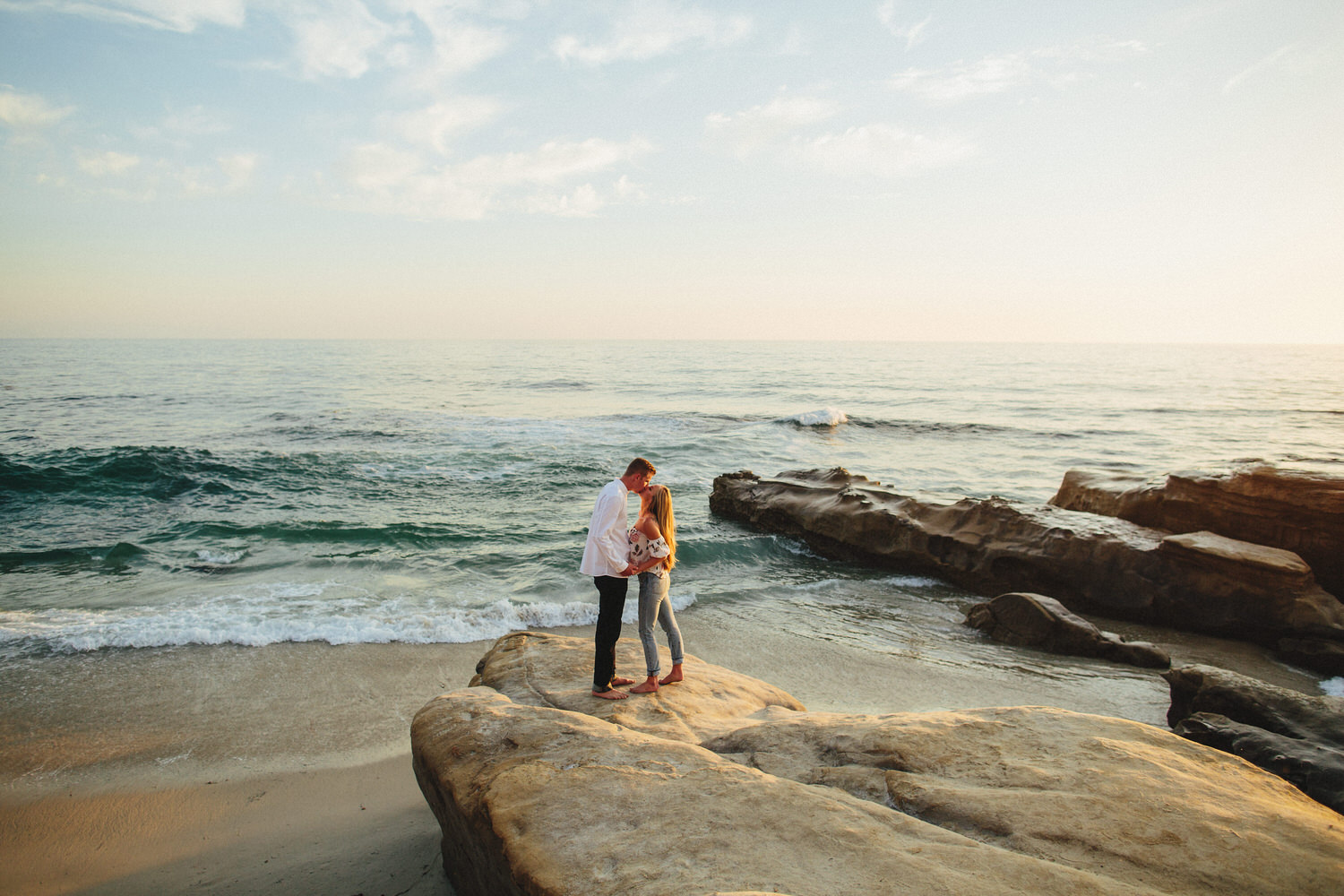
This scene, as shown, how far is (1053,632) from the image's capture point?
24.0ft

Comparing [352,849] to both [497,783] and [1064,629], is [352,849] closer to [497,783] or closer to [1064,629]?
[497,783]

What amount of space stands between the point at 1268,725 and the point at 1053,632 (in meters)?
2.70

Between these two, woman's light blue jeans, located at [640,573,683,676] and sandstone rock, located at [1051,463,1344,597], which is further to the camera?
sandstone rock, located at [1051,463,1344,597]

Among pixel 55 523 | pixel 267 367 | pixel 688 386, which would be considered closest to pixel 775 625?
pixel 55 523

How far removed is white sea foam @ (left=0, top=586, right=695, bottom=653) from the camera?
7.19 metres

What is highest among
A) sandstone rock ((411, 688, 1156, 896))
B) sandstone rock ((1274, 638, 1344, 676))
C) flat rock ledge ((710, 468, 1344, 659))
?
sandstone rock ((411, 688, 1156, 896))

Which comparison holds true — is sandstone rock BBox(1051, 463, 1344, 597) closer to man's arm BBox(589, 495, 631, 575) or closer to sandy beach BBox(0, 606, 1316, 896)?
sandy beach BBox(0, 606, 1316, 896)

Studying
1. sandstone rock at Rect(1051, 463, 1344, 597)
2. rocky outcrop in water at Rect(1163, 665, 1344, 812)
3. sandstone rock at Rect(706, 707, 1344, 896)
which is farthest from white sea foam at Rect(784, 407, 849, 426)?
sandstone rock at Rect(706, 707, 1344, 896)

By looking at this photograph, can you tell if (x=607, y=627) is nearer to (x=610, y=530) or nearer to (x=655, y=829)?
(x=610, y=530)

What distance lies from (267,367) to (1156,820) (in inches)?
2422

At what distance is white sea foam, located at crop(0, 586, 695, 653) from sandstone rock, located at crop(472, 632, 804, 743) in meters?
2.75

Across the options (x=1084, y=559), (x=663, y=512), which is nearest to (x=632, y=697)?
(x=663, y=512)

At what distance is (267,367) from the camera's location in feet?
173

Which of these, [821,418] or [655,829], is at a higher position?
[655,829]
